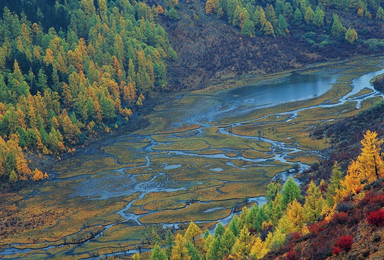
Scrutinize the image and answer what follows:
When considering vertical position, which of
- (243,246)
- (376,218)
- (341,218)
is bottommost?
(243,246)

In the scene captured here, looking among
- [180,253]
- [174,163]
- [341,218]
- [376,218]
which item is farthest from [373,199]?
[174,163]

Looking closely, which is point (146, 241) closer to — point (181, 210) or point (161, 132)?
point (181, 210)

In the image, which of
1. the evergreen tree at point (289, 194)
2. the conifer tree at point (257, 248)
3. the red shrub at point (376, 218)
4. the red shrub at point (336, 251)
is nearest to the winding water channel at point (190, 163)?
the evergreen tree at point (289, 194)

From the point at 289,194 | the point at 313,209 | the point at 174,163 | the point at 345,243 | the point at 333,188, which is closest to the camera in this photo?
the point at 345,243

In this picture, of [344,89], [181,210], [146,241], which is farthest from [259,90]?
[146,241]

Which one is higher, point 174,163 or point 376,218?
point 376,218

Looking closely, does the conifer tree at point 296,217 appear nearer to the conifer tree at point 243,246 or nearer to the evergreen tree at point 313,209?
the evergreen tree at point 313,209

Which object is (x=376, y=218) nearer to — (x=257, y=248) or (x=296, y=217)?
(x=257, y=248)

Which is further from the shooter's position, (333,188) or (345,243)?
(333,188)
